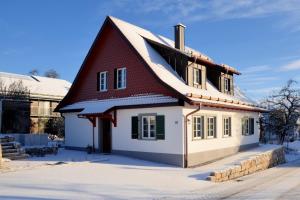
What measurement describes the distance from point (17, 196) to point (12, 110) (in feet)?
83.9

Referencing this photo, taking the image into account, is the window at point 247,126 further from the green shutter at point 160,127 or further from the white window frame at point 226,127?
the green shutter at point 160,127

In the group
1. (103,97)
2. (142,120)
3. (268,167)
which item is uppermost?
(103,97)

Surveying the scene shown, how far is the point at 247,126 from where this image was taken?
25.6 metres

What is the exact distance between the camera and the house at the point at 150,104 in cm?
1777

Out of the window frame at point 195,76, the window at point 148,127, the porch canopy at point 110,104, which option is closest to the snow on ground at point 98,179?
the window at point 148,127

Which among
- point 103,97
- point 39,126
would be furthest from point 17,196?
point 39,126

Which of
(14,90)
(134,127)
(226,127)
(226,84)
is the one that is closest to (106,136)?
(134,127)

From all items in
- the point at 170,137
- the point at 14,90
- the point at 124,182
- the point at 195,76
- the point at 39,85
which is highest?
the point at 39,85

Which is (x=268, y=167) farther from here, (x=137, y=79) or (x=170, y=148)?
(x=137, y=79)

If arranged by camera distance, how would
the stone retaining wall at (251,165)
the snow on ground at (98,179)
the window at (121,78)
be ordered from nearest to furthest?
the snow on ground at (98,179) < the stone retaining wall at (251,165) < the window at (121,78)

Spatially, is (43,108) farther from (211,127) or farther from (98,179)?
(98,179)

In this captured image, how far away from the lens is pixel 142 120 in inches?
742

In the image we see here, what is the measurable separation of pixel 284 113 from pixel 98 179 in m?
27.4

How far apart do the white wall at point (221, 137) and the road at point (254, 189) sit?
2.91 meters
